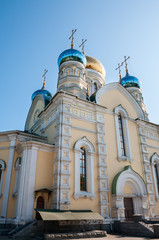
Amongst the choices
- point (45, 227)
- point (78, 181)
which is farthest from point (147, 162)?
point (45, 227)

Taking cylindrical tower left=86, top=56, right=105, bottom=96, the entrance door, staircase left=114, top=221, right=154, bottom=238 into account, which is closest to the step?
staircase left=114, top=221, right=154, bottom=238

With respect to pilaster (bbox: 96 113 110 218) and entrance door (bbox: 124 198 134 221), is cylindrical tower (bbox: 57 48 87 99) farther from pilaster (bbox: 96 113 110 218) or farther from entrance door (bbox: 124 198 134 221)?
entrance door (bbox: 124 198 134 221)

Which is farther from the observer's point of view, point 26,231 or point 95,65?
point 95,65

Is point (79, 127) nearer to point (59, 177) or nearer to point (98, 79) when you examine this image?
point (59, 177)

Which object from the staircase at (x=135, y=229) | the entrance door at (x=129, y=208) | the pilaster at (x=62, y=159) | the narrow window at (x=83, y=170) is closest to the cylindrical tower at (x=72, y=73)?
the pilaster at (x=62, y=159)

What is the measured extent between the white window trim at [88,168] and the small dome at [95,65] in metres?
9.95

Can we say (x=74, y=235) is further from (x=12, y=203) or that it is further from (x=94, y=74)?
(x=94, y=74)

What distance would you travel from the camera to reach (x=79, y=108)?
12078 mm

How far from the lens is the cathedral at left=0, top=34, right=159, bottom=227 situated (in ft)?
31.4

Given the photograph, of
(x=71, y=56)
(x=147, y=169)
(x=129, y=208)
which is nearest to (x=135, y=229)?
(x=129, y=208)

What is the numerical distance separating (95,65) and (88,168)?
11.7 metres

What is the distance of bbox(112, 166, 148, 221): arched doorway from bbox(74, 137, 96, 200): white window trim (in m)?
1.37

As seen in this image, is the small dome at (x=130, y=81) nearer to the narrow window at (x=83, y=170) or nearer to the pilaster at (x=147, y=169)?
the pilaster at (x=147, y=169)

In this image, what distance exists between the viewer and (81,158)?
11008 mm
